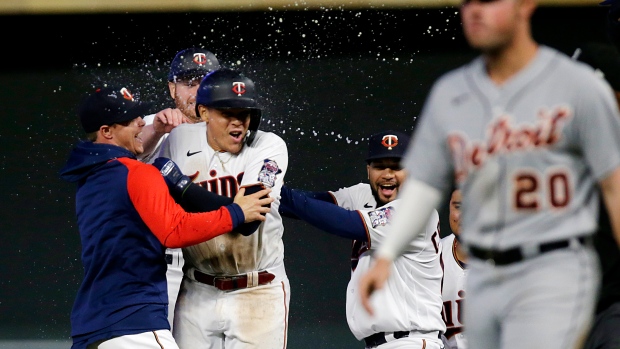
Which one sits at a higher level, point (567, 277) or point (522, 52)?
point (522, 52)

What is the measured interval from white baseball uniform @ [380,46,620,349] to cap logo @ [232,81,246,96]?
1.64m

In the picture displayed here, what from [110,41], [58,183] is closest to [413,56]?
[110,41]

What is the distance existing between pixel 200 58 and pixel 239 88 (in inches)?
46.6

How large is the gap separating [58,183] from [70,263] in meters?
0.56

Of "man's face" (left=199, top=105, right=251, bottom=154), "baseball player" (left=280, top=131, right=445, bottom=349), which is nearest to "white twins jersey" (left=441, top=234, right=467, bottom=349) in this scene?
"baseball player" (left=280, top=131, right=445, bottom=349)

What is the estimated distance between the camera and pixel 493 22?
6.58ft

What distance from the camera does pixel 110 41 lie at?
6.19 meters

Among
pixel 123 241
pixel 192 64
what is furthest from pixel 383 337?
pixel 192 64

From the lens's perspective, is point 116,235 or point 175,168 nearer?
point 116,235

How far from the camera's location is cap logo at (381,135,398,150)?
405 centimetres

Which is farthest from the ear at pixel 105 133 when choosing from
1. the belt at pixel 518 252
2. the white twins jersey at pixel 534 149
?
the belt at pixel 518 252

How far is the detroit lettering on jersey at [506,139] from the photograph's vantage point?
1.97 metres

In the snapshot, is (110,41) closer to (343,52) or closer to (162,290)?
(343,52)

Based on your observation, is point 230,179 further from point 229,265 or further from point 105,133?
point 105,133
